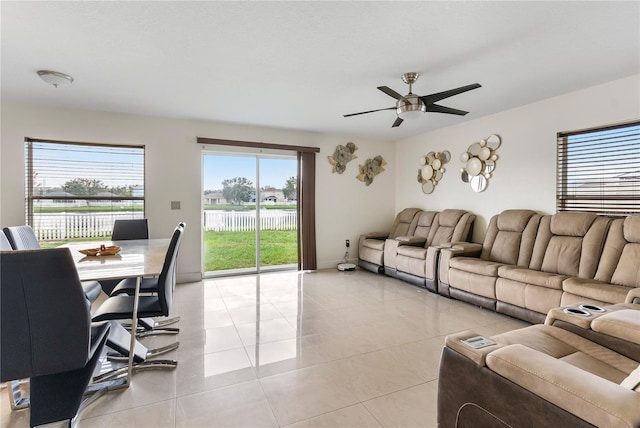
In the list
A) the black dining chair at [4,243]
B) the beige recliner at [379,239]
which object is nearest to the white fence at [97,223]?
the beige recliner at [379,239]

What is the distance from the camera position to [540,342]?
1.68 m

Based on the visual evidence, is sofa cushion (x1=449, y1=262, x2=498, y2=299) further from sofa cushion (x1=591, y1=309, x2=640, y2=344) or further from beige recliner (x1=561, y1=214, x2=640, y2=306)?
sofa cushion (x1=591, y1=309, x2=640, y2=344)

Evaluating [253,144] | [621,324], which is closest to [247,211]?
[253,144]

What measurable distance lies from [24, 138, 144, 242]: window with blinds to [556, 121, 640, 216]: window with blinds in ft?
18.2

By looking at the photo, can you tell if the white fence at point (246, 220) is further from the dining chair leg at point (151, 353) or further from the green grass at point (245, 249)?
the dining chair leg at point (151, 353)

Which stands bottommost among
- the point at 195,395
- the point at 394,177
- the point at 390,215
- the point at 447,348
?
the point at 195,395

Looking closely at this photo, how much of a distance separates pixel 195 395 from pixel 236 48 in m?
2.53

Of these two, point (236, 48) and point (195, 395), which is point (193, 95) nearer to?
point (236, 48)

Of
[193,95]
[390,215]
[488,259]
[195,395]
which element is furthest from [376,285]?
[193,95]

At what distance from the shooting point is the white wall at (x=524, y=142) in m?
3.24

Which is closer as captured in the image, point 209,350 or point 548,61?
point 209,350

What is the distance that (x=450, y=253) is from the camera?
3.95 metres

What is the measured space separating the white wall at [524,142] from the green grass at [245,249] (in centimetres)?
261

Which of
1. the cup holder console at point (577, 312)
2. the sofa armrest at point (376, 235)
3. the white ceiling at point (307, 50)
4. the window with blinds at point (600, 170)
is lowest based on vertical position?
the cup holder console at point (577, 312)
